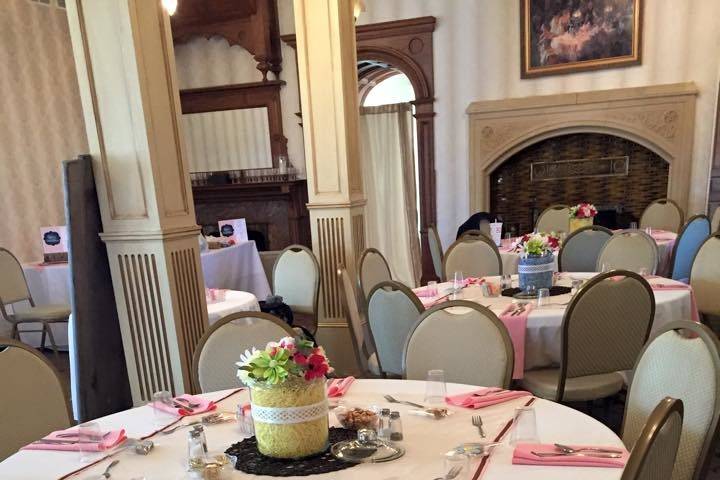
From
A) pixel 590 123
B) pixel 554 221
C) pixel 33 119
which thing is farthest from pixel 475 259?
pixel 33 119

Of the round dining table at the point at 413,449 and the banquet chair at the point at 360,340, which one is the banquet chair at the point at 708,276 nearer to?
the banquet chair at the point at 360,340

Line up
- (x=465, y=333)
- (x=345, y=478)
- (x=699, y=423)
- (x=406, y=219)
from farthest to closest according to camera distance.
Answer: (x=406, y=219) < (x=465, y=333) < (x=699, y=423) < (x=345, y=478)

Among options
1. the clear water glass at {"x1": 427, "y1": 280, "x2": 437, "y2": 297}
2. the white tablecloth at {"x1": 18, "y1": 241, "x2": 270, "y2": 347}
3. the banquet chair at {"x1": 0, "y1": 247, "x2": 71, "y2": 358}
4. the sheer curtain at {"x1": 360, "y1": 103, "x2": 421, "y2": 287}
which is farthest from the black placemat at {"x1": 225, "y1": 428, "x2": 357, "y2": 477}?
the sheer curtain at {"x1": 360, "y1": 103, "x2": 421, "y2": 287}

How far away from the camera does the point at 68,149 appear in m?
6.12

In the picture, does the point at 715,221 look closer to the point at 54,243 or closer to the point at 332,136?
the point at 332,136

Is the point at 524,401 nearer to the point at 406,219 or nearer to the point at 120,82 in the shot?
the point at 120,82

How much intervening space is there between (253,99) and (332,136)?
3.61 meters

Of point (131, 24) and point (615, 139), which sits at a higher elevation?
point (131, 24)

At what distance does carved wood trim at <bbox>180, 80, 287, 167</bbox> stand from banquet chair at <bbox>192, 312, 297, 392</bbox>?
5.03 meters

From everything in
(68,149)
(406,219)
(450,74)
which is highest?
(450,74)

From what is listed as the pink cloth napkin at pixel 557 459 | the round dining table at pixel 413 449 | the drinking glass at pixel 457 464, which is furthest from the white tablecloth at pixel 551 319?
the drinking glass at pixel 457 464

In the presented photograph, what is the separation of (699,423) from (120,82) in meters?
2.45

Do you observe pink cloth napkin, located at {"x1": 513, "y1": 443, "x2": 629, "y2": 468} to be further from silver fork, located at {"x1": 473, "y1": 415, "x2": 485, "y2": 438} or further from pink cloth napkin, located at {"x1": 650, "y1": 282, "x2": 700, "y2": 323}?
pink cloth napkin, located at {"x1": 650, "y1": 282, "x2": 700, "y2": 323}

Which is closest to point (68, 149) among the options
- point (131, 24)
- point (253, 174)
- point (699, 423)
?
point (253, 174)
